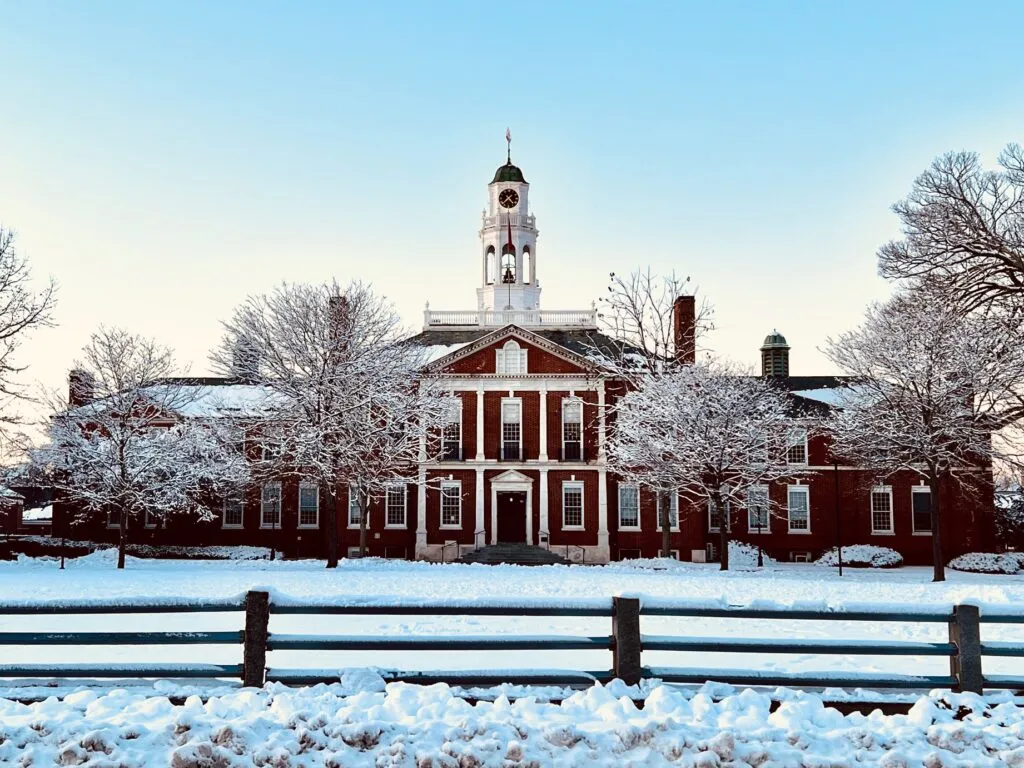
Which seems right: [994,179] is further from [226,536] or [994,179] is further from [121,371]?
[226,536]

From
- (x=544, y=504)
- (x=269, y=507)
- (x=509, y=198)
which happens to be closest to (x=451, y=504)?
(x=544, y=504)

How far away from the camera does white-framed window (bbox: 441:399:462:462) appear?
44000 millimetres

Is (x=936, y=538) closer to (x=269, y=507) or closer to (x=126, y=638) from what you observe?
(x=126, y=638)

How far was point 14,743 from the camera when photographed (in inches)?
283

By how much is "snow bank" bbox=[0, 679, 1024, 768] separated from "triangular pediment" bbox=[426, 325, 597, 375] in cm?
3529

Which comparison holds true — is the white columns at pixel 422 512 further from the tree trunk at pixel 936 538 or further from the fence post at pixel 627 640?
the fence post at pixel 627 640

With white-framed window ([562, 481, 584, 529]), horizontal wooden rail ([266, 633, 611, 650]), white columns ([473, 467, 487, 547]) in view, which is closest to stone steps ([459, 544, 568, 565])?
white columns ([473, 467, 487, 547])

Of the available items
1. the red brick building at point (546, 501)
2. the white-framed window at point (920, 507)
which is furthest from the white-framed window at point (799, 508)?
the white-framed window at point (920, 507)

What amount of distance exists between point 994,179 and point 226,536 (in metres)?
36.3

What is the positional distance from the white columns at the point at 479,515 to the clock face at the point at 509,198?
1748cm

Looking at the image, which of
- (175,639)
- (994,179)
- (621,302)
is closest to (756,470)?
(621,302)

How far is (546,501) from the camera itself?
1703 inches

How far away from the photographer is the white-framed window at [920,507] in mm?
44625

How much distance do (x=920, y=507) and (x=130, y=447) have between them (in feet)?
118
